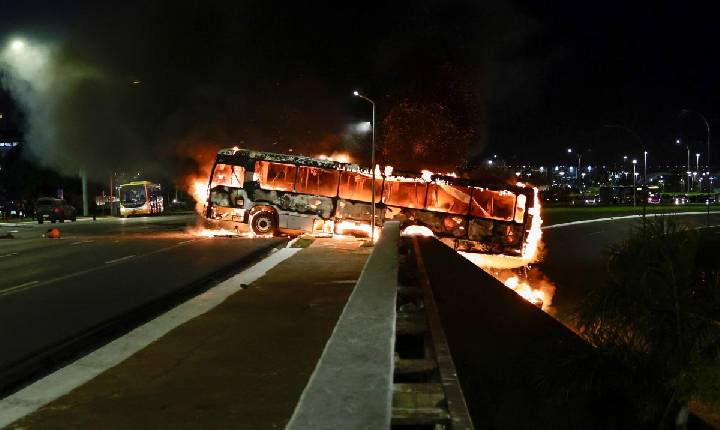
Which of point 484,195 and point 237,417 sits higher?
point 484,195

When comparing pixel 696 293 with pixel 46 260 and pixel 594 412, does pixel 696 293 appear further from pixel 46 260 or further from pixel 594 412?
pixel 46 260

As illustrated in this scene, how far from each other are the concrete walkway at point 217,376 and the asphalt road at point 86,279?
4.53 ft

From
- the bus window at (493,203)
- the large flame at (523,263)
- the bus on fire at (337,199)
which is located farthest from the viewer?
the bus on fire at (337,199)

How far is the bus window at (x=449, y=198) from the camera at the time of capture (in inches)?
1025

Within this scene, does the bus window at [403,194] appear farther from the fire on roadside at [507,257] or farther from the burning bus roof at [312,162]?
the fire on roadside at [507,257]

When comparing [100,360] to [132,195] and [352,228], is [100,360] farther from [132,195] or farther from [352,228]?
[132,195]

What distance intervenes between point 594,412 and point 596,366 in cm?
40

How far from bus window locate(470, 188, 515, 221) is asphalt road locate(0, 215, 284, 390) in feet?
23.3

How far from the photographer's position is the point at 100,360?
26.7 ft

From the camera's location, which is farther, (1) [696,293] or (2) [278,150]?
(2) [278,150]

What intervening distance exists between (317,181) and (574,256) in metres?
13.5

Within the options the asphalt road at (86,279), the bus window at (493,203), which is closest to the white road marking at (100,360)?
the asphalt road at (86,279)

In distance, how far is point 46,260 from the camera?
2020 centimetres

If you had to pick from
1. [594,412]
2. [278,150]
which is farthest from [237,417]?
[278,150]
